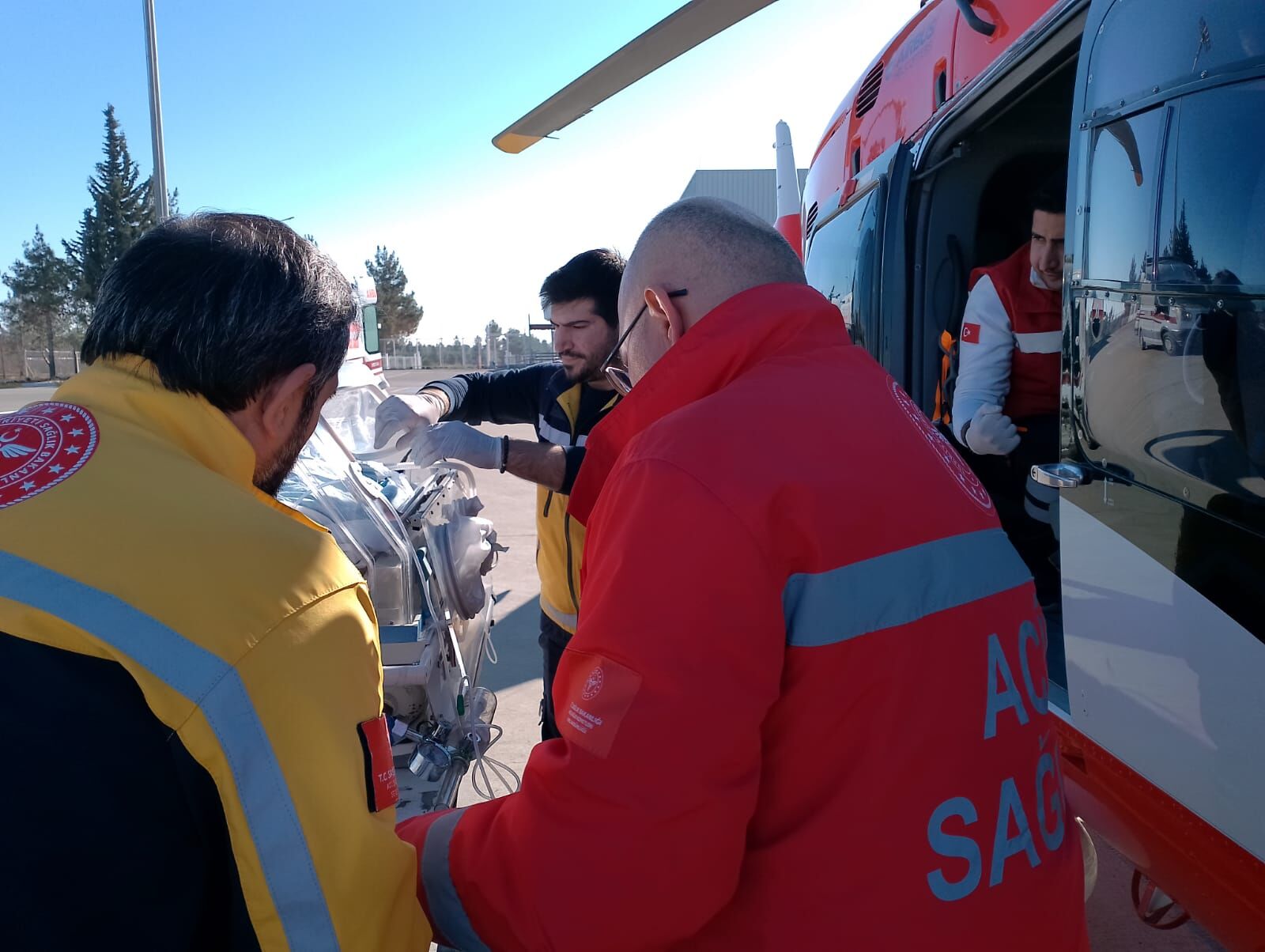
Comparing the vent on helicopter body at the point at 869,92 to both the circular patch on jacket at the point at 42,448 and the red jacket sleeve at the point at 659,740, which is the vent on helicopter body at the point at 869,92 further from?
the circular patch on jacket at the point at 42,448

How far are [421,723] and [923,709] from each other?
2288mm

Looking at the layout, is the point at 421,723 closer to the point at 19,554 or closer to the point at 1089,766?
the point at 1089,766

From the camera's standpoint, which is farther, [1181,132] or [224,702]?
[1181,132]

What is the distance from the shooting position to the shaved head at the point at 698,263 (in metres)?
1.30

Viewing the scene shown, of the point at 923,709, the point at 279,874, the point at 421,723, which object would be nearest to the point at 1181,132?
the point at 923,709

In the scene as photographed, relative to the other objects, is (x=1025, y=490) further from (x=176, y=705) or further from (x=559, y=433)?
(x=176, y=705)

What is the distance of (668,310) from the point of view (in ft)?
4.32

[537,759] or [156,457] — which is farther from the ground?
[156,457]

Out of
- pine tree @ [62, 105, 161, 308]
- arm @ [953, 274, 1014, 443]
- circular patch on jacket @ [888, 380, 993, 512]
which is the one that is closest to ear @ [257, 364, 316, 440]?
circular patch on jacket @ [888, 380, 993, 512]

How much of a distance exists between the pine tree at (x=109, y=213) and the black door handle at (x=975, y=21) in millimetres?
38631

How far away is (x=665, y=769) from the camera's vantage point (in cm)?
91

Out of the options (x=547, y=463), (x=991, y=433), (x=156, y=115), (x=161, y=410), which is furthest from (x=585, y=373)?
(x=156, y=115)

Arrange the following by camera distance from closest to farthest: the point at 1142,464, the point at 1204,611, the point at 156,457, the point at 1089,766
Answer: the point at 156,457
the point at 1204,611
the point at 1142,464
the point at 1089,766

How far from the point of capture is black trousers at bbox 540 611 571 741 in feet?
9.55
